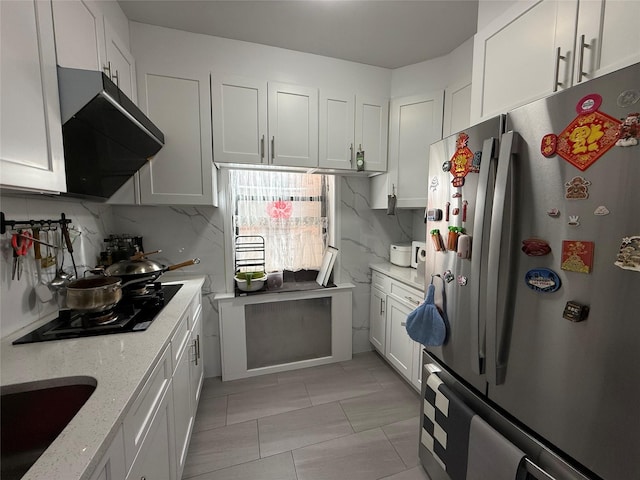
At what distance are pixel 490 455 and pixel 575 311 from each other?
2.02 ft

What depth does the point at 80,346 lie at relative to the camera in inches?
39.8

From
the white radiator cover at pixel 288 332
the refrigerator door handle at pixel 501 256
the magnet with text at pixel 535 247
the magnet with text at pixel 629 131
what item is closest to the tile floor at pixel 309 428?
the white radiator cover at pixel 288 332

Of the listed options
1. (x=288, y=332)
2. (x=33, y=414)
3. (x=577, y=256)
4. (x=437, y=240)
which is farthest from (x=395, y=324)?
(x=33, y=414)

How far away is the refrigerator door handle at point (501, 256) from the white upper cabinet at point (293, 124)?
1.41 metres

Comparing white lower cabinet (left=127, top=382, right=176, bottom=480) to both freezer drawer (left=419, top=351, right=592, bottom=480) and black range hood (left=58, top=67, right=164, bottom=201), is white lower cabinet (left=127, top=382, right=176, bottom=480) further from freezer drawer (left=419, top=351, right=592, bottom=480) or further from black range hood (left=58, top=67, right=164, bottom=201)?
freezer drawer (left=419, top=351, right=592, bottom=480)

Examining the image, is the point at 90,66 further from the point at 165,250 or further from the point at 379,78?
the point at 379,78

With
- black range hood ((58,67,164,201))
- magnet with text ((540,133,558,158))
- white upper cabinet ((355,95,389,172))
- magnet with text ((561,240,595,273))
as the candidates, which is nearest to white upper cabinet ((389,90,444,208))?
white upper cabinet ((355,95,389,172))

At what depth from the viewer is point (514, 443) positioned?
0.96m

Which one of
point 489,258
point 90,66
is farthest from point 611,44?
point 90,66

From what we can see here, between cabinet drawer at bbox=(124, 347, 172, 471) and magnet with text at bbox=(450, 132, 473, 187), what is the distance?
142cm

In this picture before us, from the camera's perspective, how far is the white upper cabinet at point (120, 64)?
4.70 feet

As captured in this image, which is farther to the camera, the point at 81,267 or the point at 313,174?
the point at 313,174

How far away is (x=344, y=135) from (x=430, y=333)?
5.25ft

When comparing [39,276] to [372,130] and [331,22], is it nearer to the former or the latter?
[331,22]
